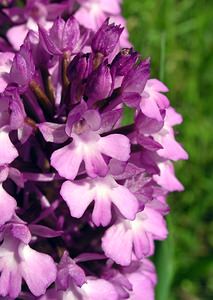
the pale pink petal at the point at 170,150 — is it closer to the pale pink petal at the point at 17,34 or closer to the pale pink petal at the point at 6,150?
the pale pink petal at the point at 6,150

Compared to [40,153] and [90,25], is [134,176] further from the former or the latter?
[90,25]

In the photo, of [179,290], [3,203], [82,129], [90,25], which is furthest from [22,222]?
[179,290]

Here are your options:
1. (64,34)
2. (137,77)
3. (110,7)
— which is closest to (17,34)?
(110,7)

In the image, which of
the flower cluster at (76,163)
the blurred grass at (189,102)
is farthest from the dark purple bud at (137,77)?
the blurred grass at (189,102)

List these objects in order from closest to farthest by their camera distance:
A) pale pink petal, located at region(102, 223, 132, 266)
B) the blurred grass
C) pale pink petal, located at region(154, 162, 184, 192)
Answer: pale pink petal, located at region(102, 223, 132, 266)
pale pink petal, located at region(154, 162, 184, 192)
the blurred grass

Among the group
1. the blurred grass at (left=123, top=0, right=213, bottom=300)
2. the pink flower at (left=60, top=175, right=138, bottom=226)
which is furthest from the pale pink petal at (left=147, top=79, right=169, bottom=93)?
the blurred grass at (left=123, top=0, right=213, bottom=300)

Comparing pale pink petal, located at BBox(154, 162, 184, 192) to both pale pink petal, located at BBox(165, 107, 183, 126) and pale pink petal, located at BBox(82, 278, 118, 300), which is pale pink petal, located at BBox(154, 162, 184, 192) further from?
pale pink petal, located at BBox(82, 278, 118, 300)

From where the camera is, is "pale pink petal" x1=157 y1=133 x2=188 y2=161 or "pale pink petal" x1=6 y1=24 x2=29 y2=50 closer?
"pale pink petal" x1=157 y1=133 x2=188 y2=161
